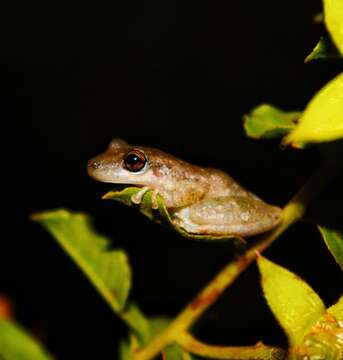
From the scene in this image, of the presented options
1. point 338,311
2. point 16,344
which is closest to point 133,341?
point 16,344

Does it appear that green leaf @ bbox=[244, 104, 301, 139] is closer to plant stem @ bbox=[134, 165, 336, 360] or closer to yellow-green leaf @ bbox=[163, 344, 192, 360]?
plant stem @ bbox=[134, 165, 336, 360]

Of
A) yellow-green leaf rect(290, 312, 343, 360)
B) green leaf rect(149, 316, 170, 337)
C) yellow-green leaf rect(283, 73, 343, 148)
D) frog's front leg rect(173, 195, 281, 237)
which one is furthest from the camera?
green leaf rect(149, 316, 170, 337)

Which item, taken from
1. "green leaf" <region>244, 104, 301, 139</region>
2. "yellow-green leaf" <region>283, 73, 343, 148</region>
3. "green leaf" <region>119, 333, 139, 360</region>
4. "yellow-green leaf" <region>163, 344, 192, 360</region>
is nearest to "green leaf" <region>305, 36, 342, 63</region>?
"yellow-green leaf" <region>283, 73, 343, 148</region>

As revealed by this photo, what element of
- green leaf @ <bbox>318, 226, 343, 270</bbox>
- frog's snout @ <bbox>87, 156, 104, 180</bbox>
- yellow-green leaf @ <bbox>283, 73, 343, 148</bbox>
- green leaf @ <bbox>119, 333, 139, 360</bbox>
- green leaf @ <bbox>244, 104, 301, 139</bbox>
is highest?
yellow-green leaf @ <bbox>283, 73, 343, 148</bbox>

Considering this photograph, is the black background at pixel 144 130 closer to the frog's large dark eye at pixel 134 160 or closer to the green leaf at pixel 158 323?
the green leaf at pixel 158 323

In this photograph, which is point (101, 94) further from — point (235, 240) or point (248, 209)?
point (235, 240)

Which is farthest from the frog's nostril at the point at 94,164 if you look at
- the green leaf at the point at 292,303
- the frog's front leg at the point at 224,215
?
the green leaf at the point at 292,303

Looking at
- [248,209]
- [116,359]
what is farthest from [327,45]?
[116,359]
